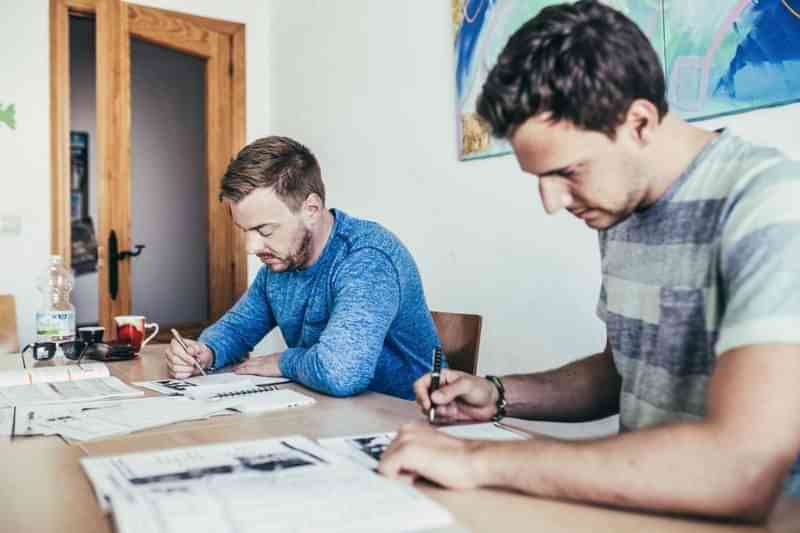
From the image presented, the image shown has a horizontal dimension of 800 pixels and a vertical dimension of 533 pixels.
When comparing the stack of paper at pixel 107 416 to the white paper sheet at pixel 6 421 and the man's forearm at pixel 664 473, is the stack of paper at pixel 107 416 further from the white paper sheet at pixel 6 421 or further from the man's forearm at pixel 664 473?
the man's forearm at pixel 664 473

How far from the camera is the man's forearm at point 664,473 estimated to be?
69 cm

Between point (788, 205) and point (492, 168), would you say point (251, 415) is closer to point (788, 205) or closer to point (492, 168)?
point (788, 205)

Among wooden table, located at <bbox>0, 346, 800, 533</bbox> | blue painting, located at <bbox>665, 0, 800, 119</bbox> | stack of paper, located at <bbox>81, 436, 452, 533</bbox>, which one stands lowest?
wooden table, located at <bbox>0, 346, 800, 533</bbox>

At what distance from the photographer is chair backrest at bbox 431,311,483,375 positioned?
70.3 inches

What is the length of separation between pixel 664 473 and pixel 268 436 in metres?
0.56

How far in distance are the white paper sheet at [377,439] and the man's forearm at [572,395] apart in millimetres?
113

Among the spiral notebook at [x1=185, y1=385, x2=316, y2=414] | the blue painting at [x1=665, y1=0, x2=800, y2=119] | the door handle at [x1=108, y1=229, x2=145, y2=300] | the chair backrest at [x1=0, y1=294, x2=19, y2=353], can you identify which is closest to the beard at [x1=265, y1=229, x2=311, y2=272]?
the spiral notebook at [x1=185, y1=385, x2=316, y2=414]

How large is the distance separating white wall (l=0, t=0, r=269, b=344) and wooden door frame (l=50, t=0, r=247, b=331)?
5 centimetres

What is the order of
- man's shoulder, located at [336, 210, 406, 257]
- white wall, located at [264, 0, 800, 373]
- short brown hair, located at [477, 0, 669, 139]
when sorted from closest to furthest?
short brown hair, located at [477, 0, 669, 139]
man's shoulder, located at [336, 210, 406, 257]
white wall, located at [264, 0, 800, 373]

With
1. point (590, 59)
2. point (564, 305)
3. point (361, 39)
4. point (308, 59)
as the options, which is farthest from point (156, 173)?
point (590, 59)

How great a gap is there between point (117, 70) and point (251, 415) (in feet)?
10.1

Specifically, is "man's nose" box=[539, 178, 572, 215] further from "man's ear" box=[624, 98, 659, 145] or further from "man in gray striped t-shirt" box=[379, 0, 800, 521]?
"man's ear" box=[624, 98, 659, 145]

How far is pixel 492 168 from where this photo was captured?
2.60 m

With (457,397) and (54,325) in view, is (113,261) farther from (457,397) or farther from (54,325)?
(457,397)
